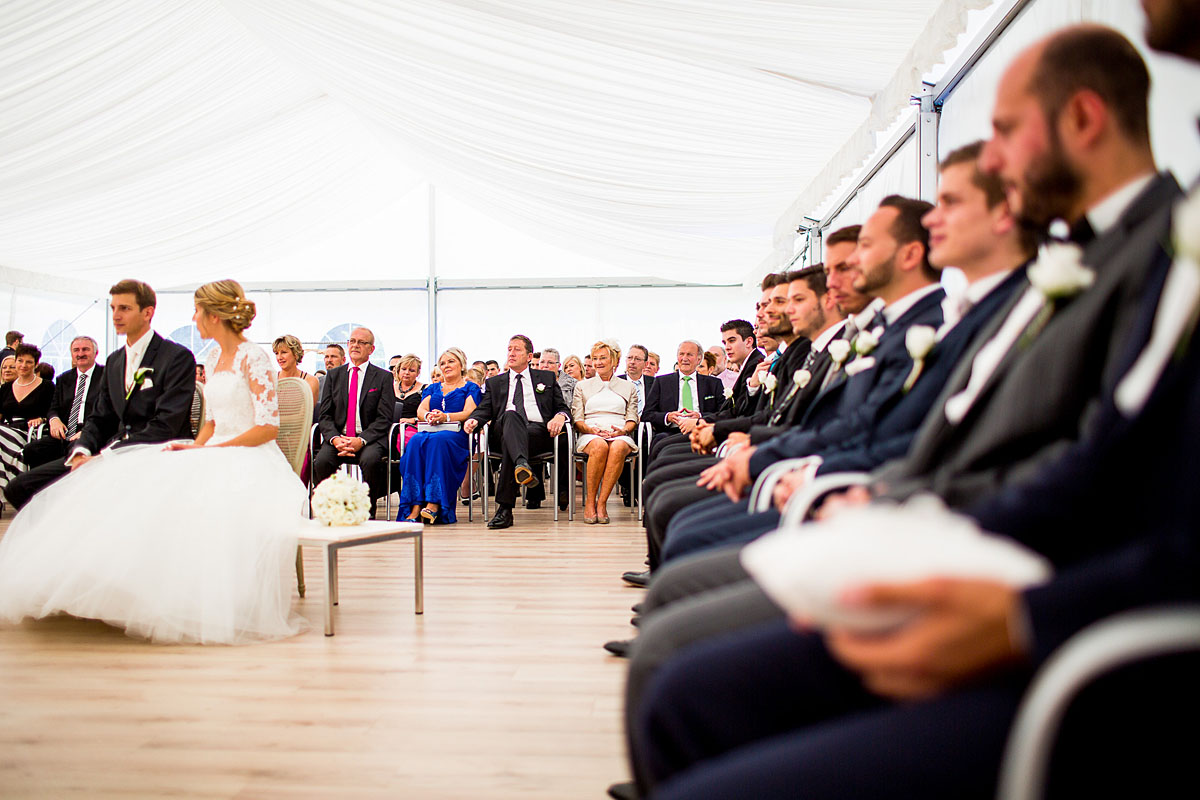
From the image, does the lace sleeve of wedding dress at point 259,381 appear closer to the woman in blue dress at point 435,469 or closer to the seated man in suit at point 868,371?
the seated man in suit at point 868,371

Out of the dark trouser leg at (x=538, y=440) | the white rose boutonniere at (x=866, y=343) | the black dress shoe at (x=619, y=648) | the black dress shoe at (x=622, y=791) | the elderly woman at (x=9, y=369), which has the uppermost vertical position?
the elderly woman at (x=9, y=369)

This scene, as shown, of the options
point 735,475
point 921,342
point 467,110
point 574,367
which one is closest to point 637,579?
point 735,475

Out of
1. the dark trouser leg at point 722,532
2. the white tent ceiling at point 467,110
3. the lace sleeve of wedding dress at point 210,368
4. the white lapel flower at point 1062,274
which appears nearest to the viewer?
the white lapel flower at point 1062,274

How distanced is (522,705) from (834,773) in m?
1.84

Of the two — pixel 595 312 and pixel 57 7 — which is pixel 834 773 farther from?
pixel 595 312

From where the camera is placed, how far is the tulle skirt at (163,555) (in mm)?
3361

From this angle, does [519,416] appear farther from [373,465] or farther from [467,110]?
[467,110]

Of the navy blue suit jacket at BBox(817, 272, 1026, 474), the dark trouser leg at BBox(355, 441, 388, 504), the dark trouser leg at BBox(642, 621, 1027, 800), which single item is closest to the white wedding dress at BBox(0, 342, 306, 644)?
the navy blue suit jacket at BBox(817, 272, 1026, 474)

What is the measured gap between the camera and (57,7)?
209 inches

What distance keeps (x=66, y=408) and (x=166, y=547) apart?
5499 mm

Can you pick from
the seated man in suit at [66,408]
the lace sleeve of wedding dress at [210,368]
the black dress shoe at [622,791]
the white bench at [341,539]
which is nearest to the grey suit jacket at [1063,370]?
the black dress shoe at [622,791]

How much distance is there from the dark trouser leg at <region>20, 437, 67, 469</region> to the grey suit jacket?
8.23 meters

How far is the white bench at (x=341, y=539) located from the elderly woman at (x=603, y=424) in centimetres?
342

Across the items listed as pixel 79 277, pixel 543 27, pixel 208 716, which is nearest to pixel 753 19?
pixel 543 27
